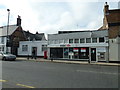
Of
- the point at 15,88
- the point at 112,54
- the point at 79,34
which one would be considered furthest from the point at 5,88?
the point at 79,34

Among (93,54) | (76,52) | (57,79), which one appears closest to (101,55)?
(93,54)

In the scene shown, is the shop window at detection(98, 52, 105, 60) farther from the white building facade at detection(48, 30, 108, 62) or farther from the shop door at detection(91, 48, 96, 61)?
the shop door at detection(91, 48, 96, 61)

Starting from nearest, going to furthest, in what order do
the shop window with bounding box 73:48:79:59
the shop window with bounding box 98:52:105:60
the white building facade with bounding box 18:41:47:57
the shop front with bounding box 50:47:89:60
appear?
1. the shop window with bounding box 98:52:105:60
2. the shop front with bounding box 50:47:89:60
3. the shop window with bounding box 73:48:79:59
4. the white building facade with bounding box 18:41:47:57

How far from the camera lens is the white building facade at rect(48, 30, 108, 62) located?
2388cm

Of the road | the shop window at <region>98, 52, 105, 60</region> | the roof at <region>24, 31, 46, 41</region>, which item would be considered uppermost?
the roof at <region>24, 31, 46, 41</region>

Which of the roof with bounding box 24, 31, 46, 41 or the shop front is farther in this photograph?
the roof with bounding box 24, 31, 46, 41

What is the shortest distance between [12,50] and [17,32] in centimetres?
660

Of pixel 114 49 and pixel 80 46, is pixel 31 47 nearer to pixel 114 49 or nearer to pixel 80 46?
pixel 80 46

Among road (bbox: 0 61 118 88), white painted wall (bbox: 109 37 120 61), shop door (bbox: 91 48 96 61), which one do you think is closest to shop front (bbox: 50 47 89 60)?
shop door (bbox: 91 48 96 61)

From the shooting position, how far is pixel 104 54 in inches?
930

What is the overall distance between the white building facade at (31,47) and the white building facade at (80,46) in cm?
333

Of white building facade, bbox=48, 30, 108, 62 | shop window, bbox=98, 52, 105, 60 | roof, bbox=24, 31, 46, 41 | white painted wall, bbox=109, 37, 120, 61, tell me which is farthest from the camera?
roof, bbox=24, 31, 46, 41

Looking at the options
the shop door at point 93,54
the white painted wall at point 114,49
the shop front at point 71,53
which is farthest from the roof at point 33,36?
the white painted wall at point 114,49

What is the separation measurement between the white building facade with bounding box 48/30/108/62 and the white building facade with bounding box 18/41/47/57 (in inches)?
131
